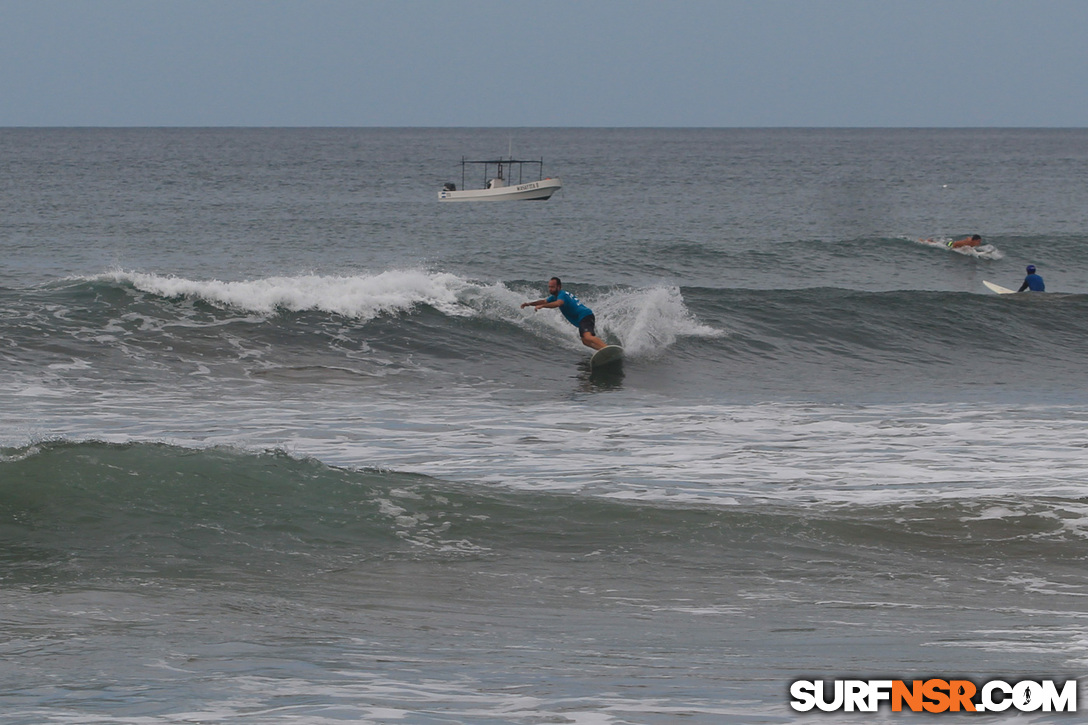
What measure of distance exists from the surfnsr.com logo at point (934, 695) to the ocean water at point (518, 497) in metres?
0.14

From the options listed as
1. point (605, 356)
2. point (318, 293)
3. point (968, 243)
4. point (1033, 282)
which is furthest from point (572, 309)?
point (968, 243)

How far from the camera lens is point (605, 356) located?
61.1 ft

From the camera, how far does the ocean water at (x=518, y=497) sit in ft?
20.0

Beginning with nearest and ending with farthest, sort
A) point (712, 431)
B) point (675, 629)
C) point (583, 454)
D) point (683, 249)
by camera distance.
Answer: point (675, 629) < point (583, 454) < point (712, 431) < point (683, 249)

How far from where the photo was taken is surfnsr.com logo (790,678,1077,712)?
17.6ft

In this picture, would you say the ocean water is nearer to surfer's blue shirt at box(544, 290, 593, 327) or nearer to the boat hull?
surfer's blue shirt at box(544, 290, 593, 327)

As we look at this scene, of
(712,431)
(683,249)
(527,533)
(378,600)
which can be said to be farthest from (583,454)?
(683,249)

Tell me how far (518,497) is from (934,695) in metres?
5.31

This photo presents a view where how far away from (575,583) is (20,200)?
51.9 metres

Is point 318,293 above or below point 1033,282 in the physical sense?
below

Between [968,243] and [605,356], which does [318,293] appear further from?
[968,243]

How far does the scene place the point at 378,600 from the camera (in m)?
7.77

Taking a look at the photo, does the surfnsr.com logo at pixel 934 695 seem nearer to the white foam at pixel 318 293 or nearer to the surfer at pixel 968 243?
the white foam at pixel 318 293

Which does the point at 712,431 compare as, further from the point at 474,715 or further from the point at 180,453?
the point at 474,715
